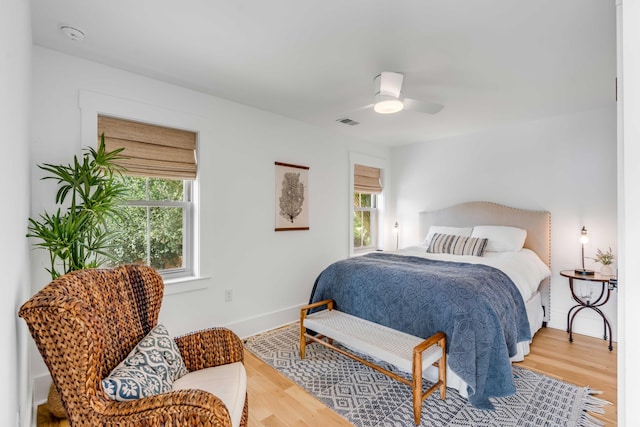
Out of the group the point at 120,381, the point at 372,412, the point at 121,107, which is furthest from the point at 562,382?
the point at 121,107

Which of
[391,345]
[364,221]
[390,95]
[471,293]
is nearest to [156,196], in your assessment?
[390,95]

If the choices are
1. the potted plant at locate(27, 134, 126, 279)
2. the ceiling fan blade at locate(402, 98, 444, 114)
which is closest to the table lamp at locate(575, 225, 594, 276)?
the ceiling fan blade at locate(402, 98, 444, 114)

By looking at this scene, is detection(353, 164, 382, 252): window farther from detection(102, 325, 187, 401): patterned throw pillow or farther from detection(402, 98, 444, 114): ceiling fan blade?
detection(102, 325, 187, 401): patterned throw pillow

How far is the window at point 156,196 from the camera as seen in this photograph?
259 cm

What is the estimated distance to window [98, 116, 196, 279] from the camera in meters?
2.59

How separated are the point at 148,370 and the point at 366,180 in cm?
404

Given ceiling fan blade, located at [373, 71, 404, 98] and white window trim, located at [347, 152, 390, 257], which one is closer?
ceiling fan blade, located at [373, 71, 404, 98]

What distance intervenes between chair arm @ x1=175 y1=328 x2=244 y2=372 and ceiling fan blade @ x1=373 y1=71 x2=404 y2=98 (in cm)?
201

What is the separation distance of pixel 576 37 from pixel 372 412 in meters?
2.79

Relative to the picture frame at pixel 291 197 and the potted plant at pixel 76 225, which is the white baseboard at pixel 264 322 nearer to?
the picture frame at pixel 291 197

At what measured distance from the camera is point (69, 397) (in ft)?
3.69

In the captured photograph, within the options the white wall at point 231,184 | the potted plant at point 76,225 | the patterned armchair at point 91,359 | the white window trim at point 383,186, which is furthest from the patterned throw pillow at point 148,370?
the white window trim at point 383,186

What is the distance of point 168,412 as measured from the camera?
3.82ft

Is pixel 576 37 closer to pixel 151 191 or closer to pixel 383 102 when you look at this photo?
pixel 383 102
